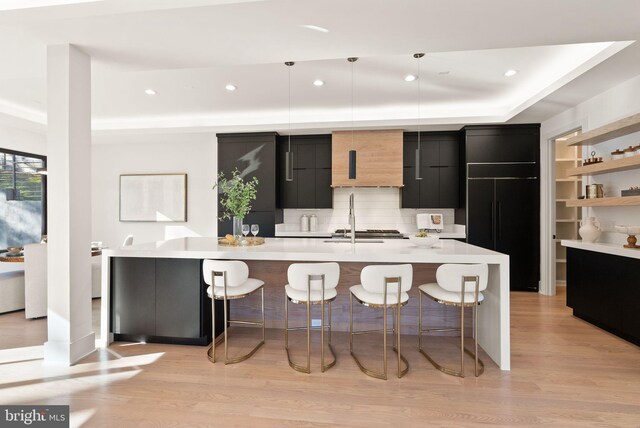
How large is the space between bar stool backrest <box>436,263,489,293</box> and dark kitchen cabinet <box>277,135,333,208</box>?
3.43 m

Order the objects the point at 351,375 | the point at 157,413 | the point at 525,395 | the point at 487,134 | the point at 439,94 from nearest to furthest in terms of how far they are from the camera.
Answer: the point at 157,413 → the point at 525,395 → the point at 351,375 → the point at 439,94 → the point at 487,134

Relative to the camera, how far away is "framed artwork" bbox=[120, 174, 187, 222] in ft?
21.2

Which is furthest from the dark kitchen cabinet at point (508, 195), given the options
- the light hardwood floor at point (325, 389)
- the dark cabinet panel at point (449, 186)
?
the light hardwood floor at point (325, 389)

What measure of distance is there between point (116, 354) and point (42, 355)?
0.63 meters

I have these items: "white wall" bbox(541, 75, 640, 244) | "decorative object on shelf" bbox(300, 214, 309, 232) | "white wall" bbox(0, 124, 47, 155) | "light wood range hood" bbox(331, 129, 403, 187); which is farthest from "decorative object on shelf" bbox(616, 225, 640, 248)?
"white wall" bbox(0, 124, 47, 155)

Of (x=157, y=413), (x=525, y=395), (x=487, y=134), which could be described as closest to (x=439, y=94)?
(x=487, y=134)

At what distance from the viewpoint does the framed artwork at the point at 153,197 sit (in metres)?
6.46

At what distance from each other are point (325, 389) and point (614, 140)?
13.7 feet

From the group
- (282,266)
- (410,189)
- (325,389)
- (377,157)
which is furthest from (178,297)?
(410,189)

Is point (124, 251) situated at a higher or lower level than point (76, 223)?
lower

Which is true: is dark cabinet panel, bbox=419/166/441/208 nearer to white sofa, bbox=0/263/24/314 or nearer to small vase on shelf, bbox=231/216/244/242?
small vase on shelf, bbox=231/216/244/242

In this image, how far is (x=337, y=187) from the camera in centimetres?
596

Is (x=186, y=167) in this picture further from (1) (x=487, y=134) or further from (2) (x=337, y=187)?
(1) (x=487, y=134)

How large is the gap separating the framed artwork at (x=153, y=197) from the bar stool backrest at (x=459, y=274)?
526 centimetres
